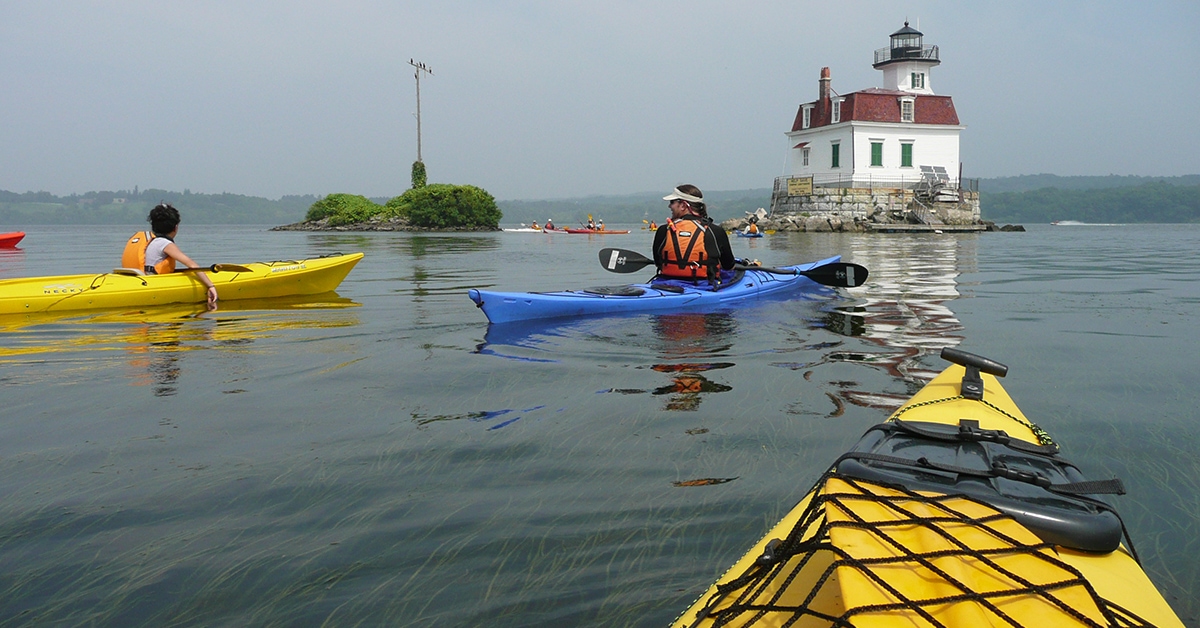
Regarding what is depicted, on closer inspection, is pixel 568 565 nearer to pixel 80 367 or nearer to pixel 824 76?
pixel 80 367

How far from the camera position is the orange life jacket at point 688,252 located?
934 cm

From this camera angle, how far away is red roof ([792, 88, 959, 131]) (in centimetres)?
4266

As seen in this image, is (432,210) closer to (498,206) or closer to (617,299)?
(498,206)

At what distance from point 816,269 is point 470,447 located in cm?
788

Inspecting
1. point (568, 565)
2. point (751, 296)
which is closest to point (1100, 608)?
point (568, 565)

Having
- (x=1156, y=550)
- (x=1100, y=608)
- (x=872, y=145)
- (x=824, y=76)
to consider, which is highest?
(x=824, y=76)

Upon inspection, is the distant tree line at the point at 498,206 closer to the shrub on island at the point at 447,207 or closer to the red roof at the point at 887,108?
the shrub on island at the point at 447,207

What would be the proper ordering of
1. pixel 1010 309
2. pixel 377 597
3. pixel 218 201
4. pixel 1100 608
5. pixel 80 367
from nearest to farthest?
pixel 1100 608 < pixel 377 597 < pixel 80 367 < pixel 1010 309 < pixel 218 201

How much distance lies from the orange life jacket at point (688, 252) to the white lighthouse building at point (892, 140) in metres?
35.0

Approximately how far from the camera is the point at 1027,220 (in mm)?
105875

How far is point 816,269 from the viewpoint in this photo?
11.2 m

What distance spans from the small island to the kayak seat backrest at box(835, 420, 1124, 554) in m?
45.7

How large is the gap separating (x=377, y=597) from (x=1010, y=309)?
954cm

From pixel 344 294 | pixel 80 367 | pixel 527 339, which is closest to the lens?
pixel 80 367
